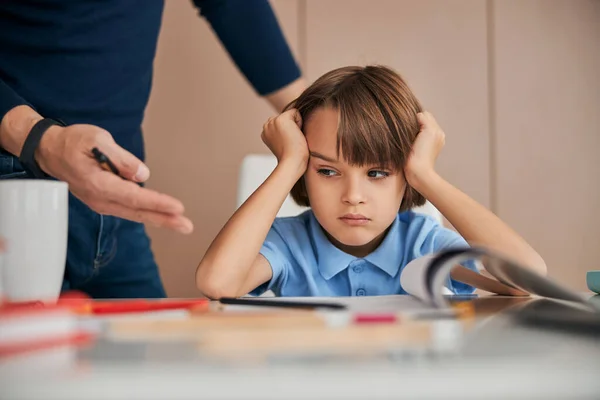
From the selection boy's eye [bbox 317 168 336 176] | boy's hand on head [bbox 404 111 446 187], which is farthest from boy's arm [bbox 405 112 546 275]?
boy's eye [bbox 317 168 336 176]

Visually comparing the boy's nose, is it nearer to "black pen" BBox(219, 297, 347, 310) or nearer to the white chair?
"black pen" BBox(219, 297, 347, 310)

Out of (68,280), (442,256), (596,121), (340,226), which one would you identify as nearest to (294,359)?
(442,256)

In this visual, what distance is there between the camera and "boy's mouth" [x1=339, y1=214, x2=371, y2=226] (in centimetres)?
85

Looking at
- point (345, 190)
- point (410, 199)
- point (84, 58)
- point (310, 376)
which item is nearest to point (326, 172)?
point (345, 190)

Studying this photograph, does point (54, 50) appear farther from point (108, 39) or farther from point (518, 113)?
point (518, 113)

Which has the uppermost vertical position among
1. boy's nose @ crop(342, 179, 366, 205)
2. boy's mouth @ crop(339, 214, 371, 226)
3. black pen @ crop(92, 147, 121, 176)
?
black pen @ crop(92, 147, 121, 176)

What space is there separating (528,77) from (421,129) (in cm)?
111

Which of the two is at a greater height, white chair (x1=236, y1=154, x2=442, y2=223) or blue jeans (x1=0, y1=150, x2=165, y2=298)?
white chair (x1=236, y1=154, x2=442, y2=223)

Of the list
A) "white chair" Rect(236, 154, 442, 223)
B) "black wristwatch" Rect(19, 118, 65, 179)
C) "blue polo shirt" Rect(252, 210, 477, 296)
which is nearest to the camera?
"black wristwatch" Rect(19, 118, 65, 179)

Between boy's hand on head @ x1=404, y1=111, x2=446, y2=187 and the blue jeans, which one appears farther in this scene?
the blue jeans

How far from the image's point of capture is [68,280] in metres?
0.99

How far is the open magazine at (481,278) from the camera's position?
44 centimetres

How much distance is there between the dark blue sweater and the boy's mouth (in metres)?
0.46

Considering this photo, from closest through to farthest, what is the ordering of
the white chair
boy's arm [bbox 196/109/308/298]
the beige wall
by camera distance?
boy's arm [bbox 196/109/308/298], the white chair, the beige wall
